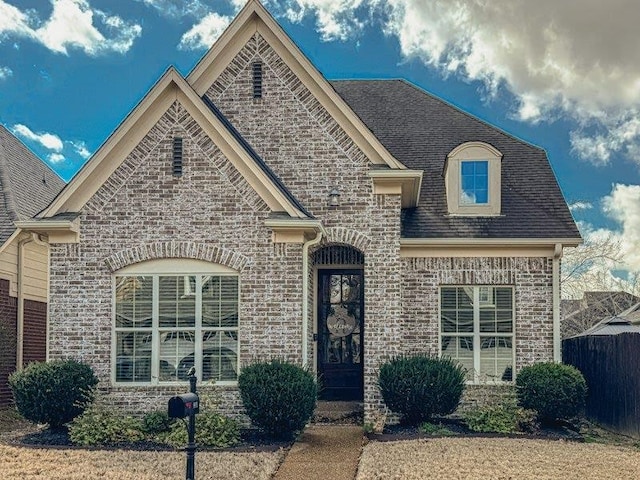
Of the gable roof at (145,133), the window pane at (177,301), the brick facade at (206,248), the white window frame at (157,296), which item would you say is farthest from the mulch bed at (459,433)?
the gable roof at (145,133)

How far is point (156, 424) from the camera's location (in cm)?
1165

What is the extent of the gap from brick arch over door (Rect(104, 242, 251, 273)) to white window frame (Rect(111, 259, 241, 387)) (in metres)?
0.10

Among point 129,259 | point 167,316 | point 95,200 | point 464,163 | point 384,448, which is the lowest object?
point 384,448

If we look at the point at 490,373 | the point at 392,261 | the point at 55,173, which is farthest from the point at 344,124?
the point at 55,173

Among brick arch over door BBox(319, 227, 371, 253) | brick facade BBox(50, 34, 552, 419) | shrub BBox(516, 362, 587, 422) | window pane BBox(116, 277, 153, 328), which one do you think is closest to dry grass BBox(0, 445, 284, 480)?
brick facade BBox(50, 34, 552, 419)

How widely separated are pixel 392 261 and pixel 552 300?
3.35 meters

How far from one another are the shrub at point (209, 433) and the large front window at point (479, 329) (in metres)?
4.81

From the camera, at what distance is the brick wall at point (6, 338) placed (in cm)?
1548

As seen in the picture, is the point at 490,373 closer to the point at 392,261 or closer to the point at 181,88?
the point at 392,261

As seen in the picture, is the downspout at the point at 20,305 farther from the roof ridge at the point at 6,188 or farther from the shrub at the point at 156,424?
the shrub at the point at 156,424

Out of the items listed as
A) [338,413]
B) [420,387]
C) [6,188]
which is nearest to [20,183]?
[6,188]

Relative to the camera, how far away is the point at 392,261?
1314 cm

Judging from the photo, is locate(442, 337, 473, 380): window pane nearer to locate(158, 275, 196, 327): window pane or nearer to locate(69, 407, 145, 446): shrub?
locate(158, 275, 196, 327): window pane

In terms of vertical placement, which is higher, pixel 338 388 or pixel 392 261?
pixel 392 261
